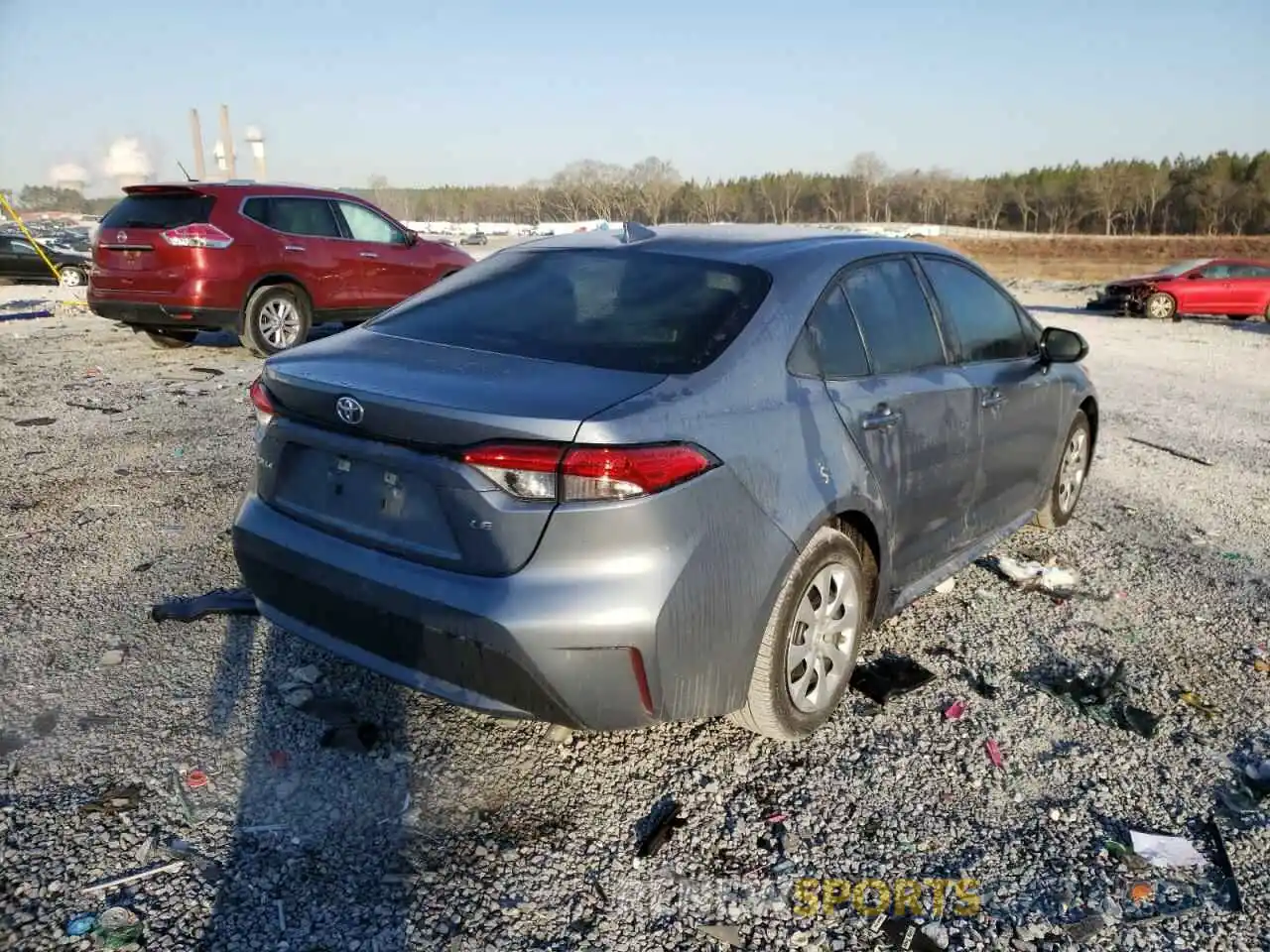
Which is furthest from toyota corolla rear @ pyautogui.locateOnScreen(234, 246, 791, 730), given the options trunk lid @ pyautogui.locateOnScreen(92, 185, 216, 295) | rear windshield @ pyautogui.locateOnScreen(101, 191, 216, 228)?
rear windshield @ pyautogui.locateOnScreen(101, 191, 216, 228)

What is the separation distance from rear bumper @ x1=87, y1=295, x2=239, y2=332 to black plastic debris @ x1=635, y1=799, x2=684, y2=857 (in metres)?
8.53

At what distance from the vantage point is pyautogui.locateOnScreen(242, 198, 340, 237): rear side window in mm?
10086

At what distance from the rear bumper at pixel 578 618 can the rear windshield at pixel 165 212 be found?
8.12 meters

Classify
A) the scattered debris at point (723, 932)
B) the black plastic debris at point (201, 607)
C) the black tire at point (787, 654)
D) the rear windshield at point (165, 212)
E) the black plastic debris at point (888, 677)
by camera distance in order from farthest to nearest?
1. the rear windshield at point (165, 212)
2. the black plastic debris at point (201, 607)
3. the black plastic debris at point (888, 677)
4. the black tire at point (787, 654)
5. the scattered debris at point (723, 932)

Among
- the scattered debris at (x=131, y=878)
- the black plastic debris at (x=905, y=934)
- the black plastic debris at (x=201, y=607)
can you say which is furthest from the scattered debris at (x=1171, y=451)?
the scattered debris at (x=131, y=878)

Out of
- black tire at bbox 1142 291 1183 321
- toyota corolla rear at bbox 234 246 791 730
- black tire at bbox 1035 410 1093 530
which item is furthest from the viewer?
black tire at bbox 1142 291 1183 321

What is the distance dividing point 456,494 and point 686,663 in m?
0.79

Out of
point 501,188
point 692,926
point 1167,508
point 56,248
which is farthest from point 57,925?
point 501,188

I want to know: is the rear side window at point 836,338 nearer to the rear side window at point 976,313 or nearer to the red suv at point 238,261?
the rear side window at point 976,313

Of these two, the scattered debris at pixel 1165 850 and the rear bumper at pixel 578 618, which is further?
the scattered debris at pixel 1165 850

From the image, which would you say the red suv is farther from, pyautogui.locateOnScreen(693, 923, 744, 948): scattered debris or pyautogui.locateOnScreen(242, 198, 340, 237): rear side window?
pyautogui.locateOnScreen(693, 923, 744, 948): scattered debris

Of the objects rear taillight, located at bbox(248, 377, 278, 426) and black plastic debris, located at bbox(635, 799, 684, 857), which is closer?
black plastic debris, located at bbox(635, 799, 684, 857)

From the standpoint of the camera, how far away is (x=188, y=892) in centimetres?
241

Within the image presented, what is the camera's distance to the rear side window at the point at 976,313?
4113 millimetres
